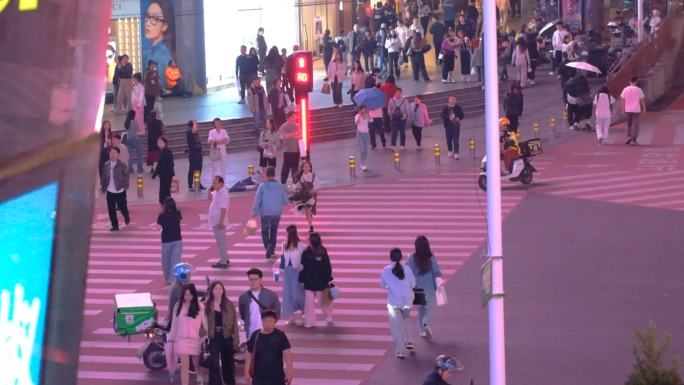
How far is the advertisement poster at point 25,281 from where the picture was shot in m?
3.97

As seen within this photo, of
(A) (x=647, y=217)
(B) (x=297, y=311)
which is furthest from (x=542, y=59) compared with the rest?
(B) (x=297, y=311)

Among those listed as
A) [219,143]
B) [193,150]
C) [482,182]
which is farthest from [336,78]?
[482,182]

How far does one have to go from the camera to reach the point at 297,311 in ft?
57.4

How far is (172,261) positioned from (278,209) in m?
2.40

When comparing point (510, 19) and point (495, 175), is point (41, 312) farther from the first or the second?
point (510, 19)

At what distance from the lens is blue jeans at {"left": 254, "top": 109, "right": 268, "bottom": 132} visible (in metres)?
34.7

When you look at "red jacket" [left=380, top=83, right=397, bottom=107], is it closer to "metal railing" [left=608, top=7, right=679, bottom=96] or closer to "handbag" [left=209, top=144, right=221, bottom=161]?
"handbag" [left=209, top=144, right=221, bottom=161]

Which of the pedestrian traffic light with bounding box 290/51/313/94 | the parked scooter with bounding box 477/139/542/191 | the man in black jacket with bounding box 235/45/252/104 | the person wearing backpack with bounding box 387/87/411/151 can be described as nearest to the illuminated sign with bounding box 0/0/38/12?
the pedestrian traffic light with bounding box 290/51/313/94

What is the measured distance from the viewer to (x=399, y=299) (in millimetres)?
15375

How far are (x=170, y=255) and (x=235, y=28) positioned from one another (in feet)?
78.9

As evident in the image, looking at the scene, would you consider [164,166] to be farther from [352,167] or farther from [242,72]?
[242,72]

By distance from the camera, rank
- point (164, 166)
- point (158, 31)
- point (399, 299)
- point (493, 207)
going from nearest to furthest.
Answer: point (493, 207) → point (399, 299) → point (164, 166) → point (158, 31)

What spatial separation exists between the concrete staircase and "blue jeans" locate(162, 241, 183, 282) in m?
13.6

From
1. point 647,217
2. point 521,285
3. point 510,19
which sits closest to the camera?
point 521,285
